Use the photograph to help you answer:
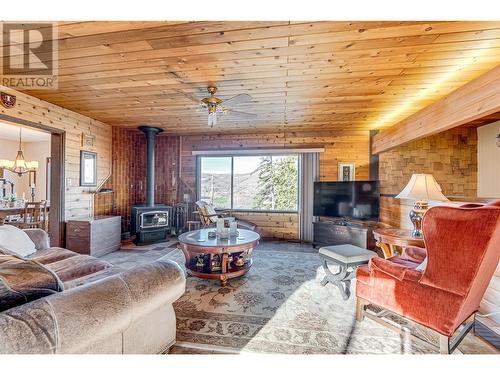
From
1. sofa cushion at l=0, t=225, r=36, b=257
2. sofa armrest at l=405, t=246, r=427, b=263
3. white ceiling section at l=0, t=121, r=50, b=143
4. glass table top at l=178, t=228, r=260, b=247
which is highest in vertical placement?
white ceiling section at l=0, t=121, r=50, b=143

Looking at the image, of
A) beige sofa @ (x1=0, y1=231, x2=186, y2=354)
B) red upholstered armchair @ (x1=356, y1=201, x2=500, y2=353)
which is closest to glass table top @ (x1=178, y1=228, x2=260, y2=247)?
beige sofa @ (x1=0, y1=231, x2=186, y2=354)

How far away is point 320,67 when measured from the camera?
2361 millimetres

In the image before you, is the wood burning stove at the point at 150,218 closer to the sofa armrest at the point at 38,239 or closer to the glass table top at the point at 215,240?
the glass table top at the point at 215,240

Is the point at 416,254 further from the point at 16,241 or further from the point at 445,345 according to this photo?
the point at 16,241

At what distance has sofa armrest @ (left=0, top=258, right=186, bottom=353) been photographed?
34.5 inches

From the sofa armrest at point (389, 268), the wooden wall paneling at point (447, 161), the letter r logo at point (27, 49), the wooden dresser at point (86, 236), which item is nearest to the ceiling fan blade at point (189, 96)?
the letter r logo at point (27, 49)

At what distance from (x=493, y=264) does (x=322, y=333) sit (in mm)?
1308

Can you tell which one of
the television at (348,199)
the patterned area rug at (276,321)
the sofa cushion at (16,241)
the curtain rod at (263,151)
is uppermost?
the curtain rod at (263,151)

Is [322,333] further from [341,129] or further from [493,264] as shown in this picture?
[341,129]

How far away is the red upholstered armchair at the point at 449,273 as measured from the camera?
1.38 meters

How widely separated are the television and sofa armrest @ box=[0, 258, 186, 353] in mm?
3898

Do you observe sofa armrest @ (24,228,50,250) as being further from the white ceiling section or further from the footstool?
the white ceiling section

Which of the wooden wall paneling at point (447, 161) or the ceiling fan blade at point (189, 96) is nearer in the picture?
the ceiling fan blade at point (189, 96)

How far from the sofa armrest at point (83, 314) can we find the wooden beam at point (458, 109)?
10.1 ft
